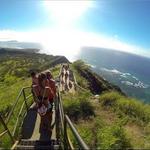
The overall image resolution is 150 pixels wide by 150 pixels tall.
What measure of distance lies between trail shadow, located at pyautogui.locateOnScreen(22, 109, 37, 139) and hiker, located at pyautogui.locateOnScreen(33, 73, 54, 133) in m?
0.68

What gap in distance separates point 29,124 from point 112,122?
3.24m

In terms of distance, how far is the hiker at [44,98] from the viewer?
9648mm

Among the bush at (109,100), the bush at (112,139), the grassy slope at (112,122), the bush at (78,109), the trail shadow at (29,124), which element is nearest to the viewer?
the bush at (112,139)

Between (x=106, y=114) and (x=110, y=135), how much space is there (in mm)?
4373

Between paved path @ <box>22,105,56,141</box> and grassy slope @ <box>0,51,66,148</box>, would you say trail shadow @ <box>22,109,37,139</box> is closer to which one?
paved path @ <box>22,105,56,141</box>

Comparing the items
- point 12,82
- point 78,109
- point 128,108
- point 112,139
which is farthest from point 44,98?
point 12,82

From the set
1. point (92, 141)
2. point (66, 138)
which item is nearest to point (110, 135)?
point (92, 141)

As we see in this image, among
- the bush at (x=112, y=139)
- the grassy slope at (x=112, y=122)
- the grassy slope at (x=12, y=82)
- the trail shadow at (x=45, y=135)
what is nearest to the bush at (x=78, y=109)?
the grassy slope at (x=112, y=122)

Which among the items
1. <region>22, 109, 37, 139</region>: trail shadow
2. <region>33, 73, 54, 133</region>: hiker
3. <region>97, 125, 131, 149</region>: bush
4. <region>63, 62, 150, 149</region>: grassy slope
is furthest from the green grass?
<region>33, 73, 54, 133</region>: hiker

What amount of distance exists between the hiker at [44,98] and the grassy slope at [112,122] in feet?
3.81

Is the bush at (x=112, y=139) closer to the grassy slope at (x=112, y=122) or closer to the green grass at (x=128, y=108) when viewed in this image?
the grassy slope at (x=112, y=122)

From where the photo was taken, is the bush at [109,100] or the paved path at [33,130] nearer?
the paved path at [33,130]

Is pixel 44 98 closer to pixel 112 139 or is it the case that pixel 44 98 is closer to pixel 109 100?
pixel 112 139

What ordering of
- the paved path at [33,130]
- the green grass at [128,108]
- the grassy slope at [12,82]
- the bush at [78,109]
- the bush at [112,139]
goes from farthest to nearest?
the grassy slope at [12,82]
the green grass at [128,108]
the bush at [78,109]
the paved path at [33,130]
the bush at [112,139]
